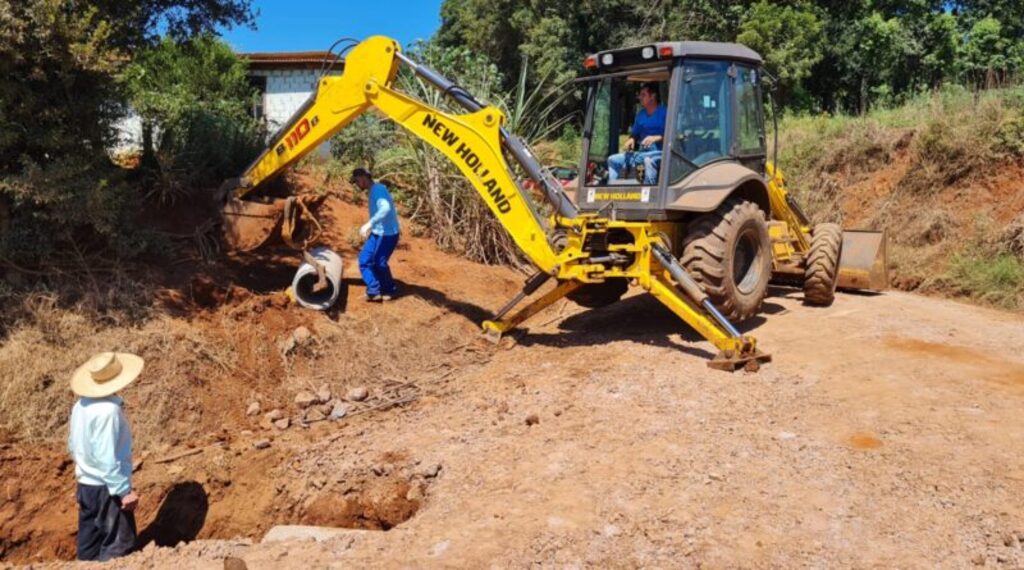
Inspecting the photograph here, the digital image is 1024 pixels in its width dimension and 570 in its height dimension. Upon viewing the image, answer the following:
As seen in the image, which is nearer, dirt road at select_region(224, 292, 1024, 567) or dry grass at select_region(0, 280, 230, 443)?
dirt road at select_region(224, 292, 1024, 567)

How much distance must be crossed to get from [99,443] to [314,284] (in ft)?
10.5

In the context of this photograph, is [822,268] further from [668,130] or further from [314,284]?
[314,284]

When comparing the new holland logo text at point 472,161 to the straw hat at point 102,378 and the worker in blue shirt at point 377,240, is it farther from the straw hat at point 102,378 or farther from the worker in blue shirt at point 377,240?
the straw hat at point 102,378

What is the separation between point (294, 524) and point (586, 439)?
1915 millimetres

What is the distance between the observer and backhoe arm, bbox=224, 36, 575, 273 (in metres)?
6.90

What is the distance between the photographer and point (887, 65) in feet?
60.4

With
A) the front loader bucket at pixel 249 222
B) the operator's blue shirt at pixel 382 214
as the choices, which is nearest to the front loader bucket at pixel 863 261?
the operator's blue shirt at pixel 382 214

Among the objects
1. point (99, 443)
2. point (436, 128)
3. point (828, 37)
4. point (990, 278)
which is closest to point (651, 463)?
point (99, 443)

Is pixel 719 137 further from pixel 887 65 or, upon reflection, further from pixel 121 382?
pixel 887 65

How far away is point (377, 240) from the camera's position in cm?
763

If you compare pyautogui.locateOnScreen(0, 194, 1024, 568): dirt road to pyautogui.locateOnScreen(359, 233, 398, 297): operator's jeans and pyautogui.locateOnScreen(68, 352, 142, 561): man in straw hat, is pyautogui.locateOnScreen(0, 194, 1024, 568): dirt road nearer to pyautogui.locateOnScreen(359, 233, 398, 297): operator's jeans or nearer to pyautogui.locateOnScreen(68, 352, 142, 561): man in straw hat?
pyautogui.locateOnScreen(359, 233, 398, 297): operator's jeans

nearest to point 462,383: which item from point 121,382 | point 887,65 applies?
point 121,382

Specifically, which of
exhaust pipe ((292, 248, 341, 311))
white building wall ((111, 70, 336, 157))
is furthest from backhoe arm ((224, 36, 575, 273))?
white building wall ((111, 70, 336, 157))

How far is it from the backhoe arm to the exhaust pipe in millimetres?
1028
